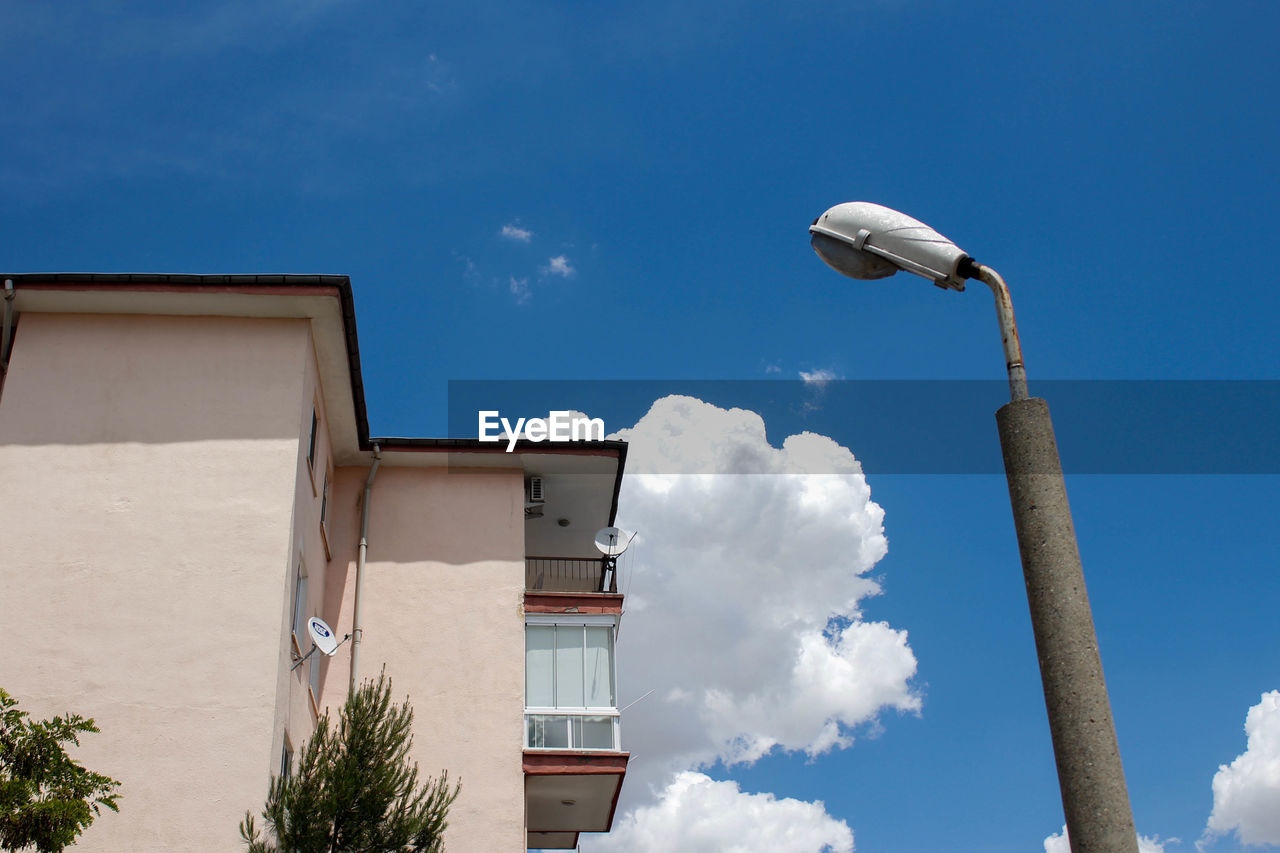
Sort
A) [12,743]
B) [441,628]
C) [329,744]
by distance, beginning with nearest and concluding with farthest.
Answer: [12,743], [329,744], [441,628]

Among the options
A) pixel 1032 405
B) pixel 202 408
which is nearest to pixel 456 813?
pixel 202 408

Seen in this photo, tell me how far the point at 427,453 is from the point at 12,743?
39.9ft

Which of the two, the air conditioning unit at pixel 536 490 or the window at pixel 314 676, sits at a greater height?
the air conditioning unit at pixel 536 490

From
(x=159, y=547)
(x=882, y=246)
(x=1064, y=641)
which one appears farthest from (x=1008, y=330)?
(x=159, y=547)

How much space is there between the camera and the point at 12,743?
36.7 ft

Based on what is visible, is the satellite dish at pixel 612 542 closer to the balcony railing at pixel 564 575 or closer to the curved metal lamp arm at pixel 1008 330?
the balcony railing at pixel 564 575

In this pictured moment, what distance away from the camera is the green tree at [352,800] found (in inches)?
520

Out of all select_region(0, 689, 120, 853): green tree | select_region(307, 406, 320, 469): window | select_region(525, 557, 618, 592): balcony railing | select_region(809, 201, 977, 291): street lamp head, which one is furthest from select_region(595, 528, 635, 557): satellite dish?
select_region(809, 201, 977, 291): street lamp head

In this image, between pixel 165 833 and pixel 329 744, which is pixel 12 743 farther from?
pixel 165 833

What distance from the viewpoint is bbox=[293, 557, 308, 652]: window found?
1848 centimetres

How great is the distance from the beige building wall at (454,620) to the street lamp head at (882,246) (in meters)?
17.2

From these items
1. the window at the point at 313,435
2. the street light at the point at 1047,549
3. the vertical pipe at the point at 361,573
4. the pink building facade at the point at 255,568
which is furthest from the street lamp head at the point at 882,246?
the vertical pipe at the point at 361,573

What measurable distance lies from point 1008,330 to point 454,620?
60.4ft

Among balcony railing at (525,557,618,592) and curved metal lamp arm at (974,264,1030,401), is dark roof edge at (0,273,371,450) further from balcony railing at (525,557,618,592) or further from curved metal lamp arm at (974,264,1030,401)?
curved metal lamp arm at (974,264,1030,401)
